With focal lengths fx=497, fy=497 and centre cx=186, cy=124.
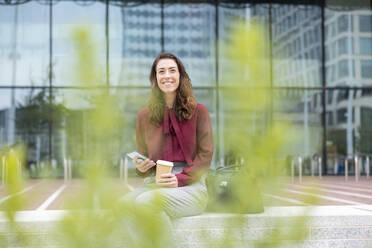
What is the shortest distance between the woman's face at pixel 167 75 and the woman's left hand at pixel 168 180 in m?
0.47

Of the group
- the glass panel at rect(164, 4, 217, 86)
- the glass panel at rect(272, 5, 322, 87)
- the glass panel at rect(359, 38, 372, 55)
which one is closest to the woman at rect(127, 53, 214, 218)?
the glass panel at rect(272, 5, 322, 87)

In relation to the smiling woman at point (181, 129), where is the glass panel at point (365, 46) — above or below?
above

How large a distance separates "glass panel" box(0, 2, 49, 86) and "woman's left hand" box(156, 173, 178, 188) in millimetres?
10644

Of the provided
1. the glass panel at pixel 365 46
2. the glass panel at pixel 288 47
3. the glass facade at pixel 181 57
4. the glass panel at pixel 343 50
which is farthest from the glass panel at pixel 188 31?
the glass panel at pixel 288 47

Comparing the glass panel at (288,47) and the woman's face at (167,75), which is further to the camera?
the woman's face at (167,75)

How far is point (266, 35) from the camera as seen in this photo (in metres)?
0.54

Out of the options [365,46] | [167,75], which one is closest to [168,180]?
[167,75]

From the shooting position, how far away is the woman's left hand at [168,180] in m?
2.28

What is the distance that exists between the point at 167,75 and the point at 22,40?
1102cm

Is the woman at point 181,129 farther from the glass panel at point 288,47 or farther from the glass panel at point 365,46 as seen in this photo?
the glass panel at point 365,46

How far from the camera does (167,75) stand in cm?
258

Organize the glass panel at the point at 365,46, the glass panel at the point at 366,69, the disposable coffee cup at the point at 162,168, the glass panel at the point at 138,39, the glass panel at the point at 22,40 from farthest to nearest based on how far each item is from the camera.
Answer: the glass panel at the point at 365,46 < the glass panel at the point at 366,69 < the glass panel at the point at 138,39 < the glass panel at the point at 22,40 < the disposable coffee cup at the point at 162,168

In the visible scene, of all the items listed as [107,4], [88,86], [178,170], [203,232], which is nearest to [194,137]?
[178,170]

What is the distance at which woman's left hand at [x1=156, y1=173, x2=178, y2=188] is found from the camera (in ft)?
7.47
